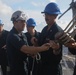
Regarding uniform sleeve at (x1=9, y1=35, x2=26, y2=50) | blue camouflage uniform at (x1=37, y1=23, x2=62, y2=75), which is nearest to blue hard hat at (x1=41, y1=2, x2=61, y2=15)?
blue camouflage uniform at (x1=37, y1=23, x2=62, y2=75)

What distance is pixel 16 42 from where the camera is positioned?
5.60 metres

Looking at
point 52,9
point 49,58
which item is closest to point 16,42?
point 49,58

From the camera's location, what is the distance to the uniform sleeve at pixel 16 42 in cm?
558

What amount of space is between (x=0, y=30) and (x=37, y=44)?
2833 millimetres

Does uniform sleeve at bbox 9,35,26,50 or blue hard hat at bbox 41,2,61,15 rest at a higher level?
blue hard hat at bbox 41,2,61,15

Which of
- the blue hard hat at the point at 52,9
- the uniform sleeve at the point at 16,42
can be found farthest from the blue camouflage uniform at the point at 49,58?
the uniform sleeve at the point at 16,42

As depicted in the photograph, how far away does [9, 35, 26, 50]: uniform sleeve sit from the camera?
558cm

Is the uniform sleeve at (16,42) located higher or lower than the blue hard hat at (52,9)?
lower

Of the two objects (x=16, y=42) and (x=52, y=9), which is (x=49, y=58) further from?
(x=52, y=9)

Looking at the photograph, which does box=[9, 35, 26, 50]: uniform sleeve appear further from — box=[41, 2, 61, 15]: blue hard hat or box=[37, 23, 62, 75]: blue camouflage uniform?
box=[41, 2, 61, 15]: blue hard hat

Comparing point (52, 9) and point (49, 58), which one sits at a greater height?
point (52, 9)

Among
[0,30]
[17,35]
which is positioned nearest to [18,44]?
[17,35]

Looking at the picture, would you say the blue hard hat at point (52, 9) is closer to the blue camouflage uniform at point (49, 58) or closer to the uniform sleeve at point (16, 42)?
the blue camouflage uniform at point (49, 58)

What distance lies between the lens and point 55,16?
5566 mm
